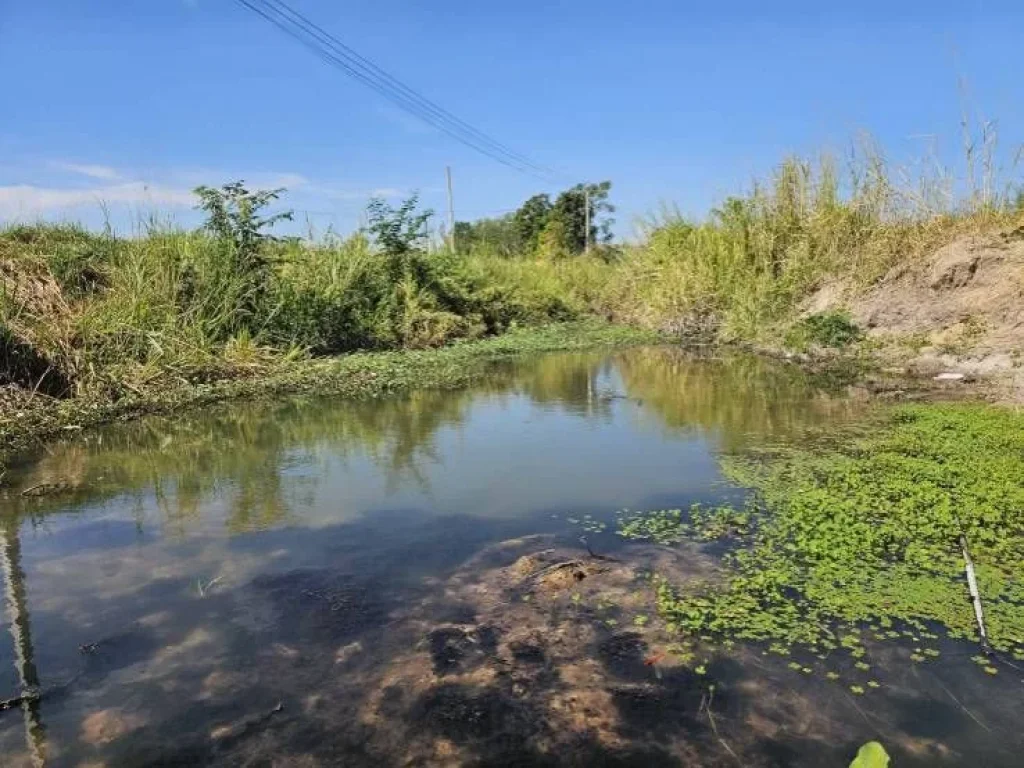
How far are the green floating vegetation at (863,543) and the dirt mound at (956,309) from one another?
3867 millimetres

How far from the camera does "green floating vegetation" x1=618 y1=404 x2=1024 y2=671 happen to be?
3277 millimetres

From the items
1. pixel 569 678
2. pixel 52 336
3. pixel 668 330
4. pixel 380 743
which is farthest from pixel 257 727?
pixel 668 330

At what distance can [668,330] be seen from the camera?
16172 mm

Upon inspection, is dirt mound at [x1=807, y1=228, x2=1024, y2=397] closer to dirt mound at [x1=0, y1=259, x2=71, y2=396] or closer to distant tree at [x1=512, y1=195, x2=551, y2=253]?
dirt mound at [x1=0, y1=259, x2=71, y2=396]

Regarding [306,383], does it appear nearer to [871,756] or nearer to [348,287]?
[348,287]

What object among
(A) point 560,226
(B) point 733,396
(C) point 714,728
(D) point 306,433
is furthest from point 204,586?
(A) point 560,226

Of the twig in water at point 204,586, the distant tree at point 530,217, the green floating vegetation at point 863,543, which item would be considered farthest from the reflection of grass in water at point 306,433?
the distant tree at point 530,217

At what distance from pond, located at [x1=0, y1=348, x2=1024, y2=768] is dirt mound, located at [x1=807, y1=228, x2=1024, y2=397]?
4.15 metres

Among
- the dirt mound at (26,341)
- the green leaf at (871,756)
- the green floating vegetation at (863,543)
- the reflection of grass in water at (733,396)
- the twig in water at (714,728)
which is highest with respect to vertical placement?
the dirt mound at (26,341)

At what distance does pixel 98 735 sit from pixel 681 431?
5486 millimetres

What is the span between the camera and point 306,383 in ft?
32.4

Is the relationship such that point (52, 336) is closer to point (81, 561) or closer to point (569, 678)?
point (81, 561)

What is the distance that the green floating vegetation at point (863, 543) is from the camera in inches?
129

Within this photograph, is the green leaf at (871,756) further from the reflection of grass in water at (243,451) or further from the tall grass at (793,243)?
the tall grass at (793,243)
